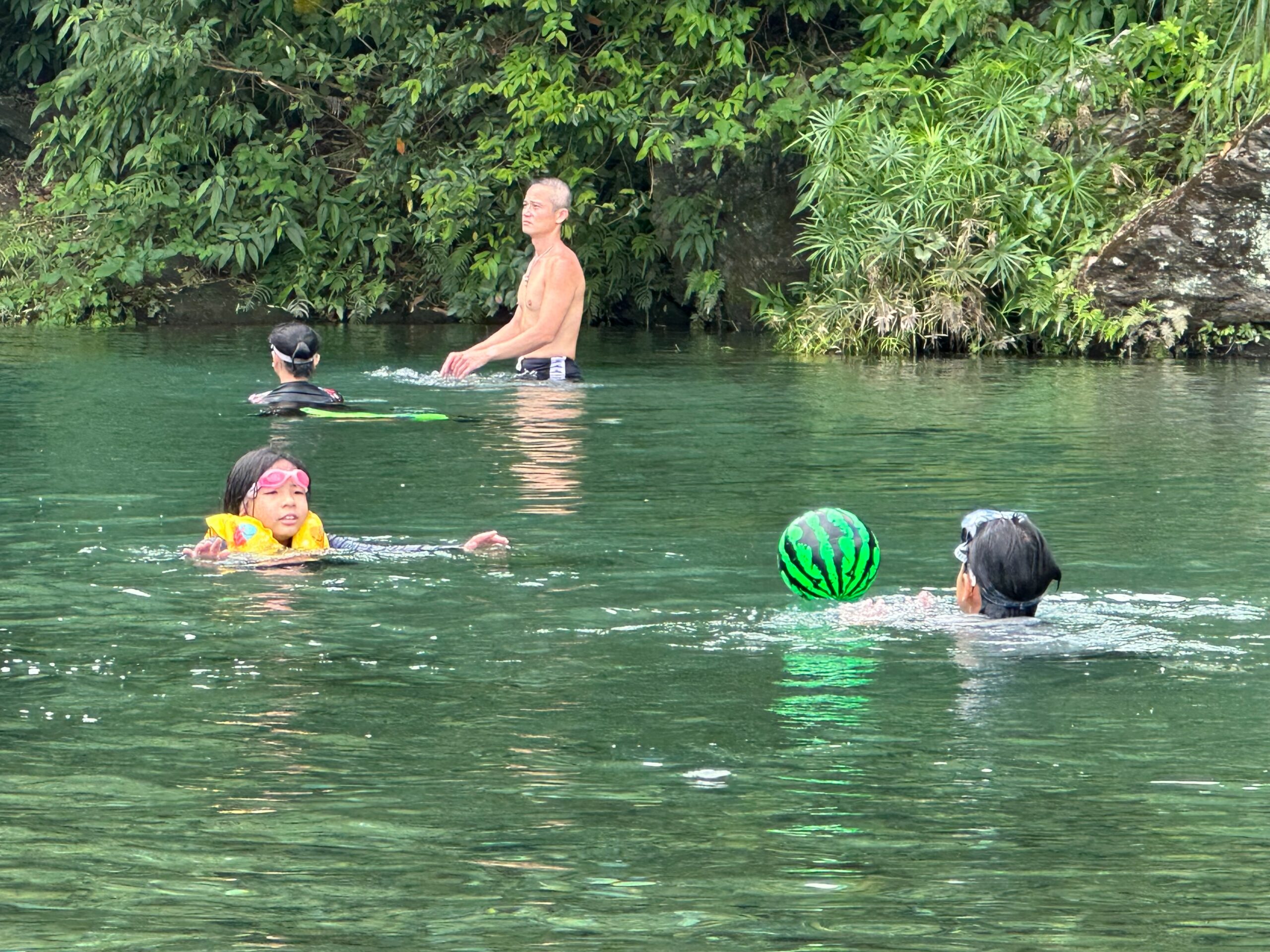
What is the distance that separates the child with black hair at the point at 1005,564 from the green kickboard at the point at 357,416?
6.27 meters

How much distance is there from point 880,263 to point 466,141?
616 cm

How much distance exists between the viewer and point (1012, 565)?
639 centimetres

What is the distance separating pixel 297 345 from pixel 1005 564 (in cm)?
665

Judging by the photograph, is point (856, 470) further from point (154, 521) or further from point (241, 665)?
point (241, 665)

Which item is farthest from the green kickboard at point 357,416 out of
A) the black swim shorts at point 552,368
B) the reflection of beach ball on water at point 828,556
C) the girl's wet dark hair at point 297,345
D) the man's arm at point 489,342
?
the reflection of beach ball on water at point 828,556

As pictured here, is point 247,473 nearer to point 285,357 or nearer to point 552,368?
point 285,357

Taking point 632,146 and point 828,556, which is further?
point 632,146

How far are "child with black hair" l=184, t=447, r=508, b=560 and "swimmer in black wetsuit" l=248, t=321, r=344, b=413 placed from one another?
173 inches

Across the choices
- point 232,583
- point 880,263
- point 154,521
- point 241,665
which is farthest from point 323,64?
point 241,665

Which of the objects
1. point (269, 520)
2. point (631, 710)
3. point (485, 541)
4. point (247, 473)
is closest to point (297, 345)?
point (247, 473)

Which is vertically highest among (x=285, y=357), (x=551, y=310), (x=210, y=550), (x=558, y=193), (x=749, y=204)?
(x=749, y=204)

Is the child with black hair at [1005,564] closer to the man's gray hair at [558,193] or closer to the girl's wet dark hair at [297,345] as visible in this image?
the girl's wet dark hair at [297,345]

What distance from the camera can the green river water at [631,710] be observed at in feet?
12.9

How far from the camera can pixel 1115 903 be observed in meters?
3.92
